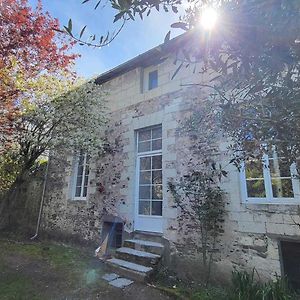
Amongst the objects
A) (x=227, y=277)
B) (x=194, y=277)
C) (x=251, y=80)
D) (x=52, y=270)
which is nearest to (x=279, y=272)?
(x=227, y=277)

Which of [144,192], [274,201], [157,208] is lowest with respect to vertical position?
[157,208]

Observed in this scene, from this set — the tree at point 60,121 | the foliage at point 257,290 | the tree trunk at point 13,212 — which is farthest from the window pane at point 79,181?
the foliage at point 257,290

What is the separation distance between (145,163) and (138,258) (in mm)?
2517

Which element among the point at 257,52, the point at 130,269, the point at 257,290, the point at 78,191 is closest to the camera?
the point at 257,52

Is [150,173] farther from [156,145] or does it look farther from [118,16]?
[118,16]

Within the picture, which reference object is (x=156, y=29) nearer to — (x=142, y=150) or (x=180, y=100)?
(x=180, y=100)

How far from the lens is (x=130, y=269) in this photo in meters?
5.22

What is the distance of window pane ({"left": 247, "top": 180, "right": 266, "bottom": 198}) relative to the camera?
15.8 feet

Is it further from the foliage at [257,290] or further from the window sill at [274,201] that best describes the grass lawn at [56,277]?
the window sill at [274,201]

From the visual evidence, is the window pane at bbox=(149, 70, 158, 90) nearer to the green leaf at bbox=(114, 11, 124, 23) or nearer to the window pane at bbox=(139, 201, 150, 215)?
the window pane at bbox=(139, 201, 150, 215)

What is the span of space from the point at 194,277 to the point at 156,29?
4744 millimetres

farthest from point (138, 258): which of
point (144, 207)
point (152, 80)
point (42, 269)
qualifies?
point (152, 80)

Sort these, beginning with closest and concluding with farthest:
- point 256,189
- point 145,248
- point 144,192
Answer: point 256,189 < point 145,248 < point 144,192

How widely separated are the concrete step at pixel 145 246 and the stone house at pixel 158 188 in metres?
0.21
